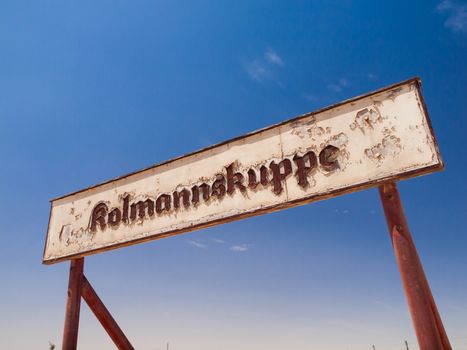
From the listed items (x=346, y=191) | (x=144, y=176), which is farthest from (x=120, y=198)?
(x=346, y=191)

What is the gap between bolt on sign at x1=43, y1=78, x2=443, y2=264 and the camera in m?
3.55

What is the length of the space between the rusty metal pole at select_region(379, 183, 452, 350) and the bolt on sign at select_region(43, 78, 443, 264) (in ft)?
0.91

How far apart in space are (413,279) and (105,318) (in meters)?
4.16

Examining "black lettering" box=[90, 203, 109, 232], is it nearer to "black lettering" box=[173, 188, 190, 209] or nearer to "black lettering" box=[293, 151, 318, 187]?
"black lettering" box=[173, 188, 190, 209]

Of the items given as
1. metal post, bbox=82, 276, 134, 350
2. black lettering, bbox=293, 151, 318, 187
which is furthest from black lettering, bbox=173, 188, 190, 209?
metal post, bbox=82, 276, 134, 350

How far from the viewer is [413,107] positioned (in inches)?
139

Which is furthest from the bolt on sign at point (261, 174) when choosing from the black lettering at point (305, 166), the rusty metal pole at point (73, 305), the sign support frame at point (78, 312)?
the sign support frame at point (78, 312)

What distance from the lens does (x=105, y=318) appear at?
5055 millimetres

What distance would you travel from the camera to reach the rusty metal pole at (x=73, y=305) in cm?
495

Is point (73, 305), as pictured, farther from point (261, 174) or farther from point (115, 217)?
point (261, 174)

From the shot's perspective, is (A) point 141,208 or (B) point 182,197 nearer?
(B) point 182,197

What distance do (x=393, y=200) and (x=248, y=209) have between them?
1.62 metres

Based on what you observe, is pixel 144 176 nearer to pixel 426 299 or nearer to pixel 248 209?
pixel 248 209

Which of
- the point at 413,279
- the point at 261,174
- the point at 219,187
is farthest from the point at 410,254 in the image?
the point at 219,187
